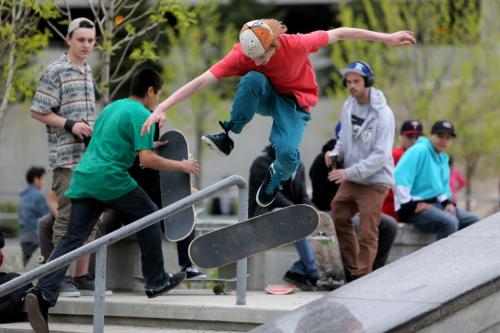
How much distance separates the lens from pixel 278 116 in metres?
8.14

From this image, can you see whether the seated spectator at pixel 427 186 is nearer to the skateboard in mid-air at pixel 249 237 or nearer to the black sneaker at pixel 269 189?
the black sneaker at pixel 269 189

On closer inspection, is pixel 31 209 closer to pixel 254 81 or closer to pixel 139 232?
pixel 139 232

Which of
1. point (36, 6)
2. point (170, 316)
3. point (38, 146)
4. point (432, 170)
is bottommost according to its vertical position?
point (38, 146)

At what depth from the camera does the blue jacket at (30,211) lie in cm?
1385

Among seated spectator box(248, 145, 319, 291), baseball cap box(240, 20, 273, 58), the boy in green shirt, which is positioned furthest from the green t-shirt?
seated spectator box(248, 145, 319, 291)

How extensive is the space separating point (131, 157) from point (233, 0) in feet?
87.8

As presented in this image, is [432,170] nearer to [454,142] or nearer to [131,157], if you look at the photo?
[131,157]

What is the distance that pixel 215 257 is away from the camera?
27.1 feet

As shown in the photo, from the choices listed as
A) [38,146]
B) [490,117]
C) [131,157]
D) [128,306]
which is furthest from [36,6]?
[38,146]

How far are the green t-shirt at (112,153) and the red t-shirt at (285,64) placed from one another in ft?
3.24

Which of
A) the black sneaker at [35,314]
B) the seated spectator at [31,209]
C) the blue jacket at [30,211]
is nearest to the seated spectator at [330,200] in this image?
the black sneaker at [35,314]

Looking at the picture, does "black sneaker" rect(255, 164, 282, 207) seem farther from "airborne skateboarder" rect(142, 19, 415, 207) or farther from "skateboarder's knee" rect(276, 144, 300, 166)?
"skateboarder's knee" rect(276, 144, 300, 166)

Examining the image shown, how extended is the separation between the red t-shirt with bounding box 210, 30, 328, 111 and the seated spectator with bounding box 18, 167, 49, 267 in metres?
6.24

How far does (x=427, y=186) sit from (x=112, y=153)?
137 inches
